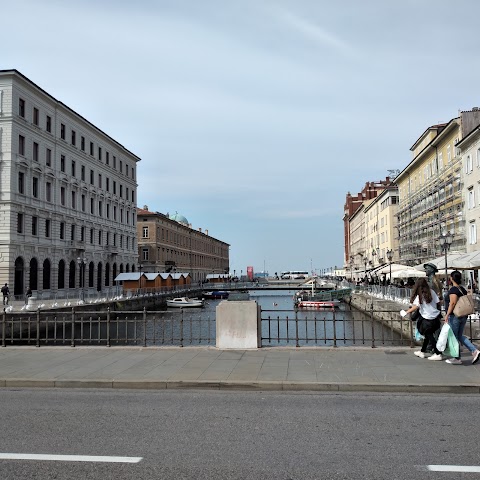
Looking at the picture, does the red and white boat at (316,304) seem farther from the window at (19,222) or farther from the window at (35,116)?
the window at (35,116)

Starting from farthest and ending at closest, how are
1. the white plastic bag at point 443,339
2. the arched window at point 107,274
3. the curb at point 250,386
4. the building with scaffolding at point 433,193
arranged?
the arched window at point 107,274 < the building with scaffolding at point 433,193 < the white plastic bag at point 443,339 < the curb at point 250,386

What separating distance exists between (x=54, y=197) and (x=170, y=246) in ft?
161

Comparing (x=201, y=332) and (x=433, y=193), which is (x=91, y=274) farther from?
(x=433, y=193)

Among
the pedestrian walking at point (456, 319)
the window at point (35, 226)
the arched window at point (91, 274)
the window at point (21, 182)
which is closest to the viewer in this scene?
the pedestrian walking at point (456, 319)

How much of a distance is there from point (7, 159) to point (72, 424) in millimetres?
45616

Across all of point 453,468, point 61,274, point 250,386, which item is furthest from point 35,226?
point 453,468

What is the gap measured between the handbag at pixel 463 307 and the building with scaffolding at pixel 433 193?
27.5m

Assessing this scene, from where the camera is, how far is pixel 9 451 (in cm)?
568

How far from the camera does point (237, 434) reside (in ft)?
20.7

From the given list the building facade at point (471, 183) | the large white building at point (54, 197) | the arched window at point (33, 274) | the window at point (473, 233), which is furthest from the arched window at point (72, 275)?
the window at point (473, 233)

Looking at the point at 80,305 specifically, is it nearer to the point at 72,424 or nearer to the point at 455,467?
the point at 72,424

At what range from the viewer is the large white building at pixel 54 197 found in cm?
4653

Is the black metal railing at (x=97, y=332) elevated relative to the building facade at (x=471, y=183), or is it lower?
lower

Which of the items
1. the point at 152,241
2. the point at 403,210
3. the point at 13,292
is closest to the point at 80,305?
the point at 13,292
